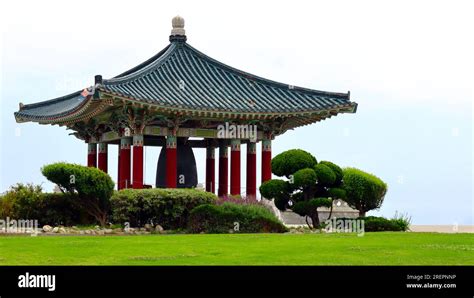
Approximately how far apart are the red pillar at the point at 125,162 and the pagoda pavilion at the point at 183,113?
0.13 ft

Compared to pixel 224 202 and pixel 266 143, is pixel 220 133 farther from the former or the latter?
pixel 224 202

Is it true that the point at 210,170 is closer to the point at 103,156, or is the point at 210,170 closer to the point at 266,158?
the point at 266,158

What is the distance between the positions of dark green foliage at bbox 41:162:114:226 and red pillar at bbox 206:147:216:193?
384 inches

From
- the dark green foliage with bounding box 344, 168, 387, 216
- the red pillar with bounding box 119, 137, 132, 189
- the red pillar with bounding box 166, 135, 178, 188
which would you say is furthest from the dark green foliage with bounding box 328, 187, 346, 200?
the red pillar with bounding box 119, 137, 132, 189

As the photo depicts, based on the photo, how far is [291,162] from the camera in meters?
29.2

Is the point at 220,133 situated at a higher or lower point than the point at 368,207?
higher

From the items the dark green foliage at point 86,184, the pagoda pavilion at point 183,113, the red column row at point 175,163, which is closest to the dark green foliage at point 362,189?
the pagoda pavilion at point 183,113

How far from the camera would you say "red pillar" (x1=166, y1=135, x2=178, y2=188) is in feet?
107

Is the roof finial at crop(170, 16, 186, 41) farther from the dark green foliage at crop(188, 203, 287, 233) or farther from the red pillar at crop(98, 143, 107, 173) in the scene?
the dark green foliage at crop(188, 203, 287, 233)

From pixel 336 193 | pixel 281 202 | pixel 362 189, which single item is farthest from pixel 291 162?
pixel 362 189
